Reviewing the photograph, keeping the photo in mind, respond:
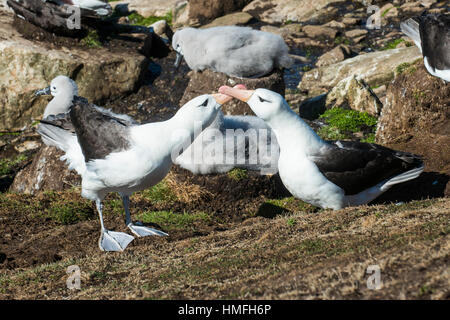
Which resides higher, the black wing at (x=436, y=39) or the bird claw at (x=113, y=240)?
the black wing at (x=436, y=39)

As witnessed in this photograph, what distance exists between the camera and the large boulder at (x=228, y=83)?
9.09 meters

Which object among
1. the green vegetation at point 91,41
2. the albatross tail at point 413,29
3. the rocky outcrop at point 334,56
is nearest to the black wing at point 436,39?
the albatross tail at point 413,29

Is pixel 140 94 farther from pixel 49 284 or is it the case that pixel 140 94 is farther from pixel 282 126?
pixel 49 284

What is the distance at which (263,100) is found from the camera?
6094 millimetres

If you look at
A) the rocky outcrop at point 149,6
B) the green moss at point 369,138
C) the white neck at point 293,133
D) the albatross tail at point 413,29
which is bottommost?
the rocky outcrop at point 149,6

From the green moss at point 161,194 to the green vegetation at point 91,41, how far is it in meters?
7.05

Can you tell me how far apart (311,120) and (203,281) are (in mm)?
→ 8057

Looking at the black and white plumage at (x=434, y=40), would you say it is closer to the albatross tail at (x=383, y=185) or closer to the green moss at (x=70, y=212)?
the albatross tail at (x=383, y=185)

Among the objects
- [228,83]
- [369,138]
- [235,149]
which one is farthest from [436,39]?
[235,149]

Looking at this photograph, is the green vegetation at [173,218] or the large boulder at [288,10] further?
the large boulder at [288,10]

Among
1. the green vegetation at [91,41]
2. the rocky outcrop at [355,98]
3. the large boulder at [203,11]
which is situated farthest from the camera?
the large boulder at [203,11]

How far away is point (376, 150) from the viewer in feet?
21.2

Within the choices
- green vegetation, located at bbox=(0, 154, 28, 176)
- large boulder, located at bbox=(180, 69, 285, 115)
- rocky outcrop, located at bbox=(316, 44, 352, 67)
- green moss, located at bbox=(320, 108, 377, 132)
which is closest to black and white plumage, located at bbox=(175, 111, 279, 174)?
large boulder, located at bbox=(180, 69, 285, 115)

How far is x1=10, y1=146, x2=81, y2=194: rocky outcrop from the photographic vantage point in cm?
926
